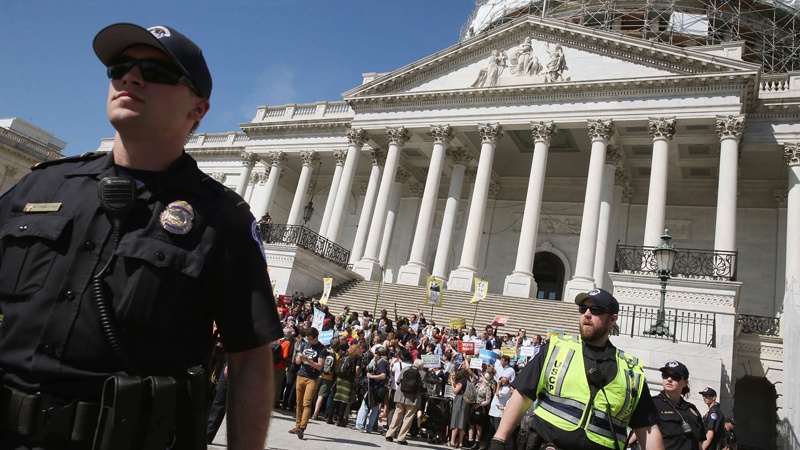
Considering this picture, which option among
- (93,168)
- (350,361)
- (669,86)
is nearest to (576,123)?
(669,86)

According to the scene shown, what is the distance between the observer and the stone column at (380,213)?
31031 millimetres

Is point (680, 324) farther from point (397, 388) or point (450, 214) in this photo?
point (450, 214)

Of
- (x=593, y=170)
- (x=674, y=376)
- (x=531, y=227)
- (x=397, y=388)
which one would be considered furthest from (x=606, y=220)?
(x=674, y=376)

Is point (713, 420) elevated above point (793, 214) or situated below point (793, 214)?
below

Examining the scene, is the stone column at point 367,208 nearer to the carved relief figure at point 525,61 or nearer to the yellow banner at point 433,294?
the yellow banner at point 433,294

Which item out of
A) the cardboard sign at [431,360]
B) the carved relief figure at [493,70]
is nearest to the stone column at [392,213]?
the carved relief figure at [493,70]

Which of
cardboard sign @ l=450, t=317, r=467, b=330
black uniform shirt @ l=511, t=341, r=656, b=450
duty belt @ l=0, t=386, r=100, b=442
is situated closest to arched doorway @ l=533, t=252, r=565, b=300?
cardboard sign @ l=450, t=317, r=467, b=330

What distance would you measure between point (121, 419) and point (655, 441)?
152 inches

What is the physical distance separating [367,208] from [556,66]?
12.3 meters

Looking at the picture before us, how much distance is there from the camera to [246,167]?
41625 millimetres

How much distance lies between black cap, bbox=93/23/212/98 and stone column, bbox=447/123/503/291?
26.0 m

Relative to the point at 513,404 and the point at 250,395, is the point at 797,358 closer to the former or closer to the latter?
the point at 513,404

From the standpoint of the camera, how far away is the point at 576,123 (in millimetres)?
28453

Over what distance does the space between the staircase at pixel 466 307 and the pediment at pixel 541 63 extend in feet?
35.2
